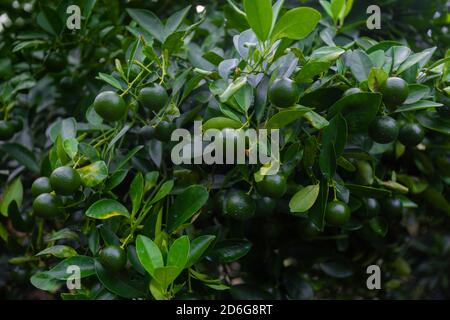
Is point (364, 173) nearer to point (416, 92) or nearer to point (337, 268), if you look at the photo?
point (416, 92)

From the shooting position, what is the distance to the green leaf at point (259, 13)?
98 cm

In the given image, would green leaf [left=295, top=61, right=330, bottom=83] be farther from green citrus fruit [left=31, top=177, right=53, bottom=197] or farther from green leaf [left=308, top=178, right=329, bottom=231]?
green citrus fruit [left=31, top=177, right=53, bottom=197]

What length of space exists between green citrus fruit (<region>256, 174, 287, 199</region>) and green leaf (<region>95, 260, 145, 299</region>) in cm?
29

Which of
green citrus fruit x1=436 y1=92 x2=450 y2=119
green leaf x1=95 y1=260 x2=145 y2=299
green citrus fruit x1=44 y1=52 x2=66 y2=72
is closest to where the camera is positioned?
green leaf x1=95 y1=260 x2=145 y2=299

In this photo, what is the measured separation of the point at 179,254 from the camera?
0.98 m

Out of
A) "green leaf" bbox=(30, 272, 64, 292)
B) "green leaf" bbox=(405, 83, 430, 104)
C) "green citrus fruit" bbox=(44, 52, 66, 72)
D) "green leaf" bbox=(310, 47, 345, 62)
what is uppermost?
"green citrus fruit" bbox=(44, 52, 66, 72)

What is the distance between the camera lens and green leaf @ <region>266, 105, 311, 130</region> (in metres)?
0.97

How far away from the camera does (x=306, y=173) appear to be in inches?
46.2

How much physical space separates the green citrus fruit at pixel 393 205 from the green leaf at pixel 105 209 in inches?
24.5

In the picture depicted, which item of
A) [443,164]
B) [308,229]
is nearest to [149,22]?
[308,229]

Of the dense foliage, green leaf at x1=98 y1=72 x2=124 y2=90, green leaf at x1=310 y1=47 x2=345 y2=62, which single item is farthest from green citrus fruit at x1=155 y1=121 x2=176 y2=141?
green leaf at x1=310 y1=47 x2=345 y2=62

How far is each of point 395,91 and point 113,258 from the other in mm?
567

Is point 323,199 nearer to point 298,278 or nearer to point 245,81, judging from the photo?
point 245,81

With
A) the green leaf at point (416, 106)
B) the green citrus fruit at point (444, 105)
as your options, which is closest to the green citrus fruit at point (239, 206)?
the green leaf at point (416, 106)
